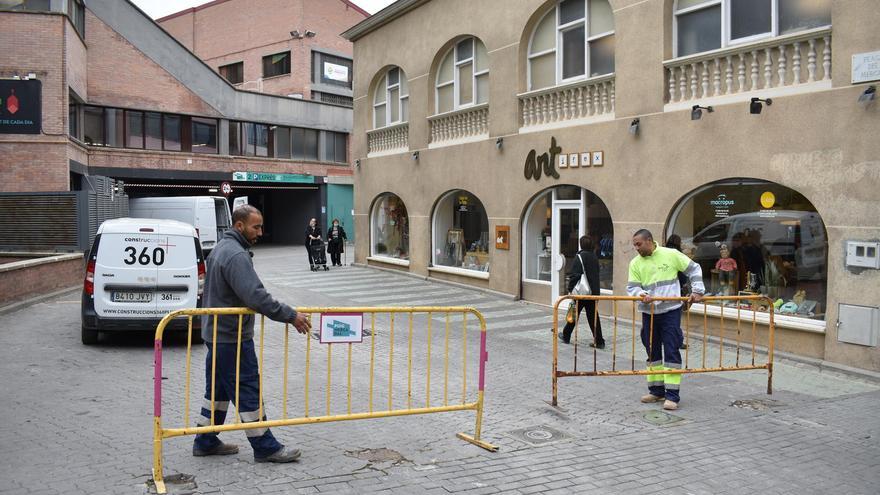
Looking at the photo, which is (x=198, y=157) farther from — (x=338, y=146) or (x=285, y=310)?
(x=285, y=310)

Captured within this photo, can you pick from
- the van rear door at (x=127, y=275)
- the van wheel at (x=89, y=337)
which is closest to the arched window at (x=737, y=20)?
the van rear door at (x=127, y=275)

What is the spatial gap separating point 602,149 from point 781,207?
3.64 meters

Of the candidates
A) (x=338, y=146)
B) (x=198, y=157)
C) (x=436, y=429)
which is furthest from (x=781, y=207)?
(x=338, y=146)

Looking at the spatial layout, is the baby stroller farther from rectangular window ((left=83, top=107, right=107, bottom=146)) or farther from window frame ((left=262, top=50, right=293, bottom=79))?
window frame ((left=262, top=50, right=293, bottom=79))

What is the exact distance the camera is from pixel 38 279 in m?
14.9

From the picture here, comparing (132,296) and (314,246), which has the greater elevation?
(314,246)

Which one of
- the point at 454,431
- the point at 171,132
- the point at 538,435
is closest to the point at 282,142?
the point at 171,132

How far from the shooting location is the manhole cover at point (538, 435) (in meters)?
6.16

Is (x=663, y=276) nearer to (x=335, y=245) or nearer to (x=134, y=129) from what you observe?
(x=335, y=245)

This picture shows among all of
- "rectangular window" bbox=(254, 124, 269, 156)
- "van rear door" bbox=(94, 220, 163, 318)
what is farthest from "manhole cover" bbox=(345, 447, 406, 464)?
"rectangular window" bbox=(254, 124, 269, 156)

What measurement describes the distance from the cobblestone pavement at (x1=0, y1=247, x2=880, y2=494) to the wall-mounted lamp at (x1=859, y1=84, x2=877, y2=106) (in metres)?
3.43

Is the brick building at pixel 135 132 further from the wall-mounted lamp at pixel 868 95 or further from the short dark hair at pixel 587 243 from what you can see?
the wall-mounted lamp at pixel 868 95

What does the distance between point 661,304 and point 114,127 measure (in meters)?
31.4

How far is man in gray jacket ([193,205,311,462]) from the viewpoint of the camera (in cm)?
524
